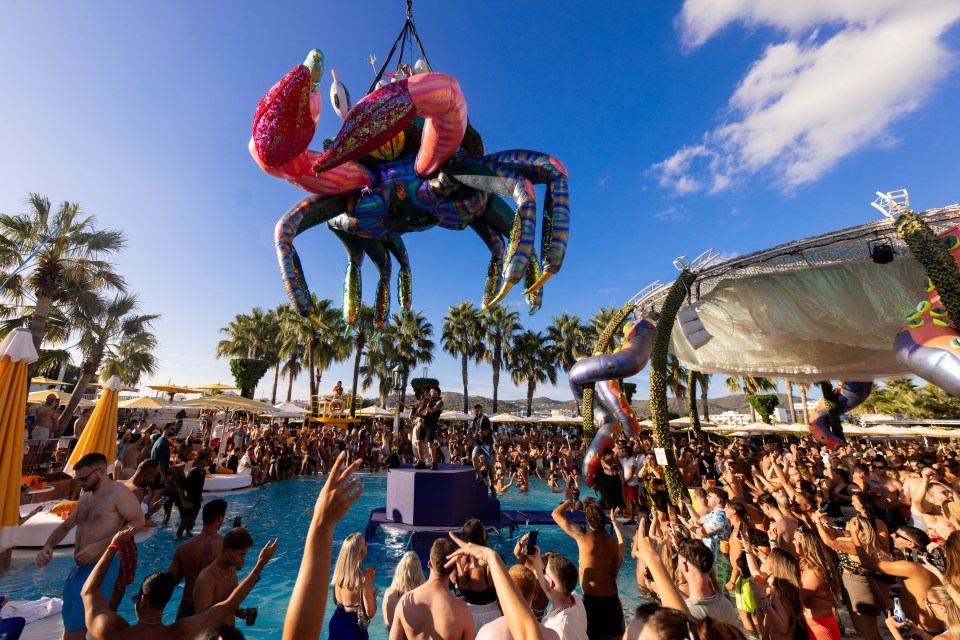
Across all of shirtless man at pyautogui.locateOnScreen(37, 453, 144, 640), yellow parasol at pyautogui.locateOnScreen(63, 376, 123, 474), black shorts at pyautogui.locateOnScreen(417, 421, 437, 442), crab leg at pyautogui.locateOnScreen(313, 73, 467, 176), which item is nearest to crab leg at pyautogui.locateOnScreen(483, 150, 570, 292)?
crab leg at pyautogui.locateOnScreen(313, 73, 467, 176)

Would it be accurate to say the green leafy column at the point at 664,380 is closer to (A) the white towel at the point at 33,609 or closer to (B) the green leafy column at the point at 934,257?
(B) the green leafy column at the point at 934,257

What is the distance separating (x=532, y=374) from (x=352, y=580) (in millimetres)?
36572

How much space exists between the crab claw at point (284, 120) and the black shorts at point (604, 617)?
655 cm

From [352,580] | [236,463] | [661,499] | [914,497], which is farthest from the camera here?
[236,463]

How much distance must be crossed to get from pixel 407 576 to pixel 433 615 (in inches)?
18.6

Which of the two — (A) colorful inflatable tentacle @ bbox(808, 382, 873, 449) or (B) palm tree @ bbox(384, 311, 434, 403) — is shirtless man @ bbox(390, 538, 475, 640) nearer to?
(A) colorful inflatable tentacle @ bbox(808, 382, 873, 449)

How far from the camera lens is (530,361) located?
39.5m

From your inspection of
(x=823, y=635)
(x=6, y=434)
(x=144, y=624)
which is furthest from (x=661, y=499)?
(x=6, y=434)

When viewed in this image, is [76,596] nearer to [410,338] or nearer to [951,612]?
[951,612]

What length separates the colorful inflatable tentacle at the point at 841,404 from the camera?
17.8 meters

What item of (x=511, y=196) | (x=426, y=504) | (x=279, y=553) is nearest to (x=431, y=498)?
(x=426, y=504)

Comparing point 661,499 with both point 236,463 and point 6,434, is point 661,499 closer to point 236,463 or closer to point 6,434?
point 6,434

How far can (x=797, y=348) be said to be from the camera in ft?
51.7

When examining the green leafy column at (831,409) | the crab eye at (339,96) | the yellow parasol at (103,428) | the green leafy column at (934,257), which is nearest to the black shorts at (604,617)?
the crab eye at (339,96)
